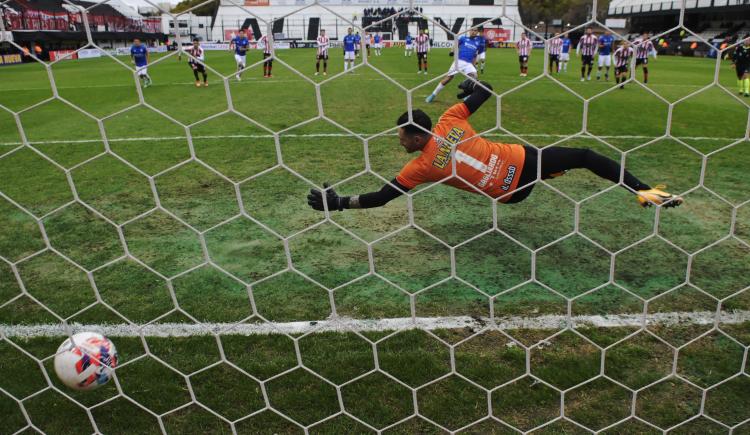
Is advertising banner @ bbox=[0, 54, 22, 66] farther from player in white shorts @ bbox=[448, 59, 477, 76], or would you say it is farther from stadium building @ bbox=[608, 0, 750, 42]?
stadium building @ bbox=[608, 0, 750, 42]

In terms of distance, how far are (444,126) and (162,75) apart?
19221mm

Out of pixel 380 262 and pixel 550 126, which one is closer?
pixel 380 262

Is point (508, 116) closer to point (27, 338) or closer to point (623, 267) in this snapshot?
point (623, 267)

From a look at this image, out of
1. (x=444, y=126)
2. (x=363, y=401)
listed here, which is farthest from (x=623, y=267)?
(x=363, y=401)

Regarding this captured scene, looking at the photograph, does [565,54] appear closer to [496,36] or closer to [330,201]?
[496,36]

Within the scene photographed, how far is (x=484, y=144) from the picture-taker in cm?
353

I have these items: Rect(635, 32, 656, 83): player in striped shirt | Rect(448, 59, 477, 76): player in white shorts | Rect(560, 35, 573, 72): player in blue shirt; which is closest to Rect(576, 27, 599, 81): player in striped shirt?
Rect(560, 35, 573, 72): player in blue shirt

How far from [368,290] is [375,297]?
11cm

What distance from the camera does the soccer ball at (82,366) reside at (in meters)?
2.39

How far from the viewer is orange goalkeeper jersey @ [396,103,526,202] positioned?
325 centimetres

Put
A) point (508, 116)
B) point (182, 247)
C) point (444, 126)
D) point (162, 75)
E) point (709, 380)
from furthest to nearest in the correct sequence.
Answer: point (162, 75) → point (508, 116) → point (182, 247) → point (444, 126) → point (709, 380)

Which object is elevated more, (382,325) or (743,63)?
(743,63)

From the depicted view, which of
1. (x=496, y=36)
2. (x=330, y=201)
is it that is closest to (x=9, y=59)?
(x=496, y=36)

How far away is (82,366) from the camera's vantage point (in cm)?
239
